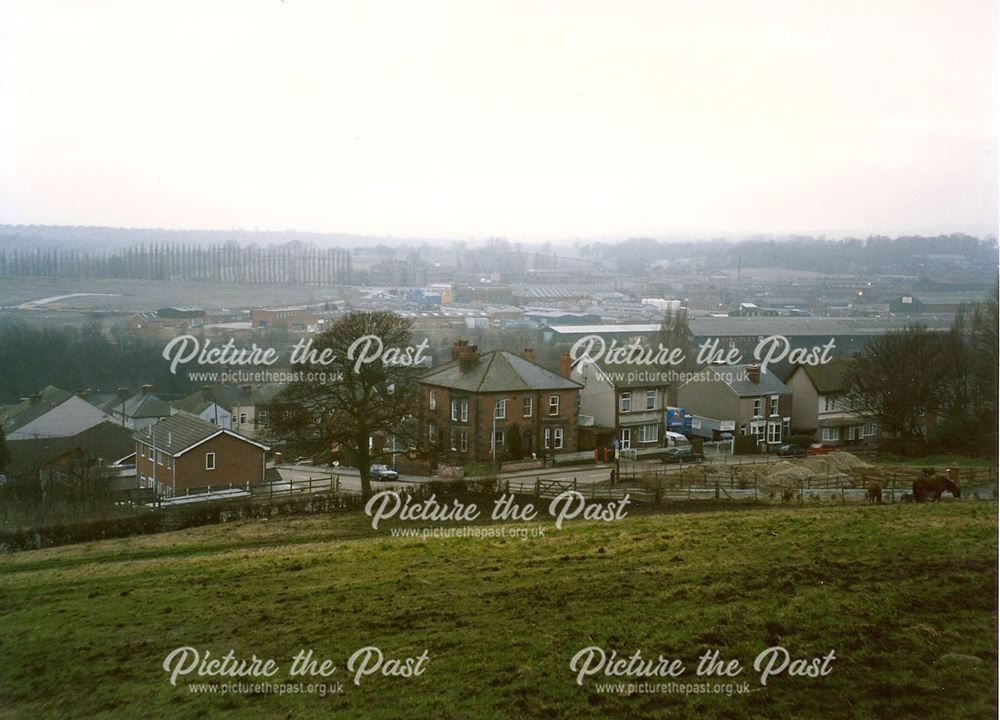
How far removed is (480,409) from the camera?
9.92 metres

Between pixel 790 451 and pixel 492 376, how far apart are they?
4122mm

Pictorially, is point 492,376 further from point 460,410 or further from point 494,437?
point 494,437

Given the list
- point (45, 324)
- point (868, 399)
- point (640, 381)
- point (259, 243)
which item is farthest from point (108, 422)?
point (868, 399)

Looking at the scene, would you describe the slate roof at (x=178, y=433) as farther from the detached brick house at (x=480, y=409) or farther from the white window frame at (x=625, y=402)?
the white window frame at (x=625, y=402)

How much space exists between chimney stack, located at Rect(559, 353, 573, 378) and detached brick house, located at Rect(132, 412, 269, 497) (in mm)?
3942

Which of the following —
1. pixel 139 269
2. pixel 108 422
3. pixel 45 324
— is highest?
pixel 139 269

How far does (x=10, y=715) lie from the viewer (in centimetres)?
659

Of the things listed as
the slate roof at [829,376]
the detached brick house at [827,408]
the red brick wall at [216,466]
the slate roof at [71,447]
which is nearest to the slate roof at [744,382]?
the detached brick house at [827,408]

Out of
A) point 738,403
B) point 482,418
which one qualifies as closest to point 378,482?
point 482,418

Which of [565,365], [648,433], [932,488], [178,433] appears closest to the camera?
[178,433]

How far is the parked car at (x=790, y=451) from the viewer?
35.9 ft

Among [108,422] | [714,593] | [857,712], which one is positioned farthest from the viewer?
[108,422]

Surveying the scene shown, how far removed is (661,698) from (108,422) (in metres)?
6.71

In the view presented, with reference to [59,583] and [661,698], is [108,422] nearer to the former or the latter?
[59,583]
